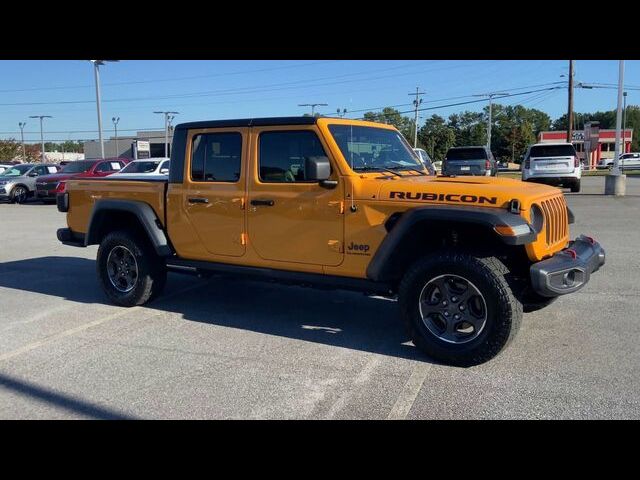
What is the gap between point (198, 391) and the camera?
13.2 ft

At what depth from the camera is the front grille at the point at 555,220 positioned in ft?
15.0

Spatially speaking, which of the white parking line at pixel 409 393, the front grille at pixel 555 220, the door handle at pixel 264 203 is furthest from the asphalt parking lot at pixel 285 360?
the door handle at pixel 264 203

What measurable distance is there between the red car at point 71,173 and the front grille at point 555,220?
18663 millimetres

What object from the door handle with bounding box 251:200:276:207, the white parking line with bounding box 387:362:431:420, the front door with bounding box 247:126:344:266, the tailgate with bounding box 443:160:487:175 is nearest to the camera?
the white parking line with bounding box 387:362:431:420

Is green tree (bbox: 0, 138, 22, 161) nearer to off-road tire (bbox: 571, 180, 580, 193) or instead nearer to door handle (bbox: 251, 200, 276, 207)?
off-road tire (bbox: 571, 180, 580, 193)

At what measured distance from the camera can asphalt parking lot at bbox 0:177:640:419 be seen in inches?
148

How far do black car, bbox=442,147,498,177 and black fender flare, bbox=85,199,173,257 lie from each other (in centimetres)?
1642

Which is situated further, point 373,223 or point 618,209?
point 618,209

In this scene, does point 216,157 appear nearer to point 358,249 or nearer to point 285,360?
point 358,249

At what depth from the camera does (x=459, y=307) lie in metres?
4.50

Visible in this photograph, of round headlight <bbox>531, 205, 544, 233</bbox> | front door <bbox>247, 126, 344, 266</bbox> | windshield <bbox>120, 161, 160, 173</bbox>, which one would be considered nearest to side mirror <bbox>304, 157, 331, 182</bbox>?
front door <bbox>247, 126, 344, 266</bbox>
